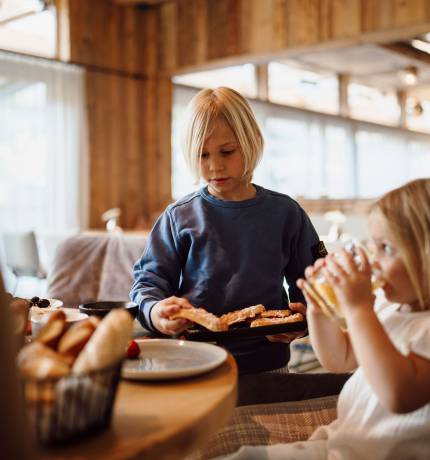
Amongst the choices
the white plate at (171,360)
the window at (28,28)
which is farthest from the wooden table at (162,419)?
the window at (28,28)

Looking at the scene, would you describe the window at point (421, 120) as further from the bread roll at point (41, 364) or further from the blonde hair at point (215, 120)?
the bread roll at point (41, 364)

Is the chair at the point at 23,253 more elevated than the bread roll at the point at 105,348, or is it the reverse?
the bread roll at the point at 105,348

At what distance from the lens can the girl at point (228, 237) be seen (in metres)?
1.45

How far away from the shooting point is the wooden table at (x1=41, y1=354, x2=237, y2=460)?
1.95 ft

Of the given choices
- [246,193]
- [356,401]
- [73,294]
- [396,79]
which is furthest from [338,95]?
[356,401]

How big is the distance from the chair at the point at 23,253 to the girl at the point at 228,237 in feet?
10.7

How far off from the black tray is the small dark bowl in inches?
5.2

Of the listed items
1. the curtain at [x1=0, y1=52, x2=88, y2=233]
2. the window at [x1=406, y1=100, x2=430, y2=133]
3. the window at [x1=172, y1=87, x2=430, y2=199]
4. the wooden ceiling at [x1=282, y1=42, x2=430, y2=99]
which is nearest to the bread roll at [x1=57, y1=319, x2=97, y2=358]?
the curtain at [x1=0, y1=52, x2=88, y2=233]

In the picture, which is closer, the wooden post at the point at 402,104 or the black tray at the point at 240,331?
the black tray at the point at 240,331

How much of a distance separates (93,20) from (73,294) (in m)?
4.43

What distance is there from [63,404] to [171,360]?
36 cm

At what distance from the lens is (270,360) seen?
146 cm

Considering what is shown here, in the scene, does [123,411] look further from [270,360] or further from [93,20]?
[93,20]

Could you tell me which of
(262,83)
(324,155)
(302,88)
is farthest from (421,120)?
(262,83)
